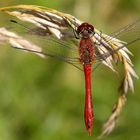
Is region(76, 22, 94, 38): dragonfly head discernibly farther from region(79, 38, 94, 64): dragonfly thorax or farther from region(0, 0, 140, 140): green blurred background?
region(0, 0, 140, 140): green blurred background

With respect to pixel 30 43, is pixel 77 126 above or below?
below

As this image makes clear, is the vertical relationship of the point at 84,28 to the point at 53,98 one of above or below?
above

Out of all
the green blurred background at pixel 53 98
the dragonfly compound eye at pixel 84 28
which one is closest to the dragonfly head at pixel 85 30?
the dragonfly compound eye at pixel 84 28

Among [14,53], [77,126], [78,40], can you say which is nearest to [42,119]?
[77,126]

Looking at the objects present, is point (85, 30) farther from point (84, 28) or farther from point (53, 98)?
point (53, 98)

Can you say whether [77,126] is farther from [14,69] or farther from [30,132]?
[14,69]

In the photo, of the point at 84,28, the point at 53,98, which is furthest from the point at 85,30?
the point at 53,98
